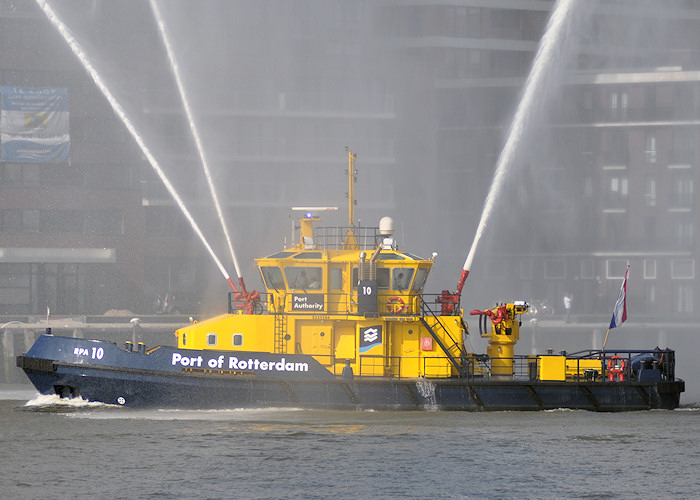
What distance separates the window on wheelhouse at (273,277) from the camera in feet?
88.5

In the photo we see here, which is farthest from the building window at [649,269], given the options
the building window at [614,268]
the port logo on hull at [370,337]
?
the port logo on hull at [370,337]

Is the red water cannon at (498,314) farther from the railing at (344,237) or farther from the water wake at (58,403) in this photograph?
the water wake at (58,403)

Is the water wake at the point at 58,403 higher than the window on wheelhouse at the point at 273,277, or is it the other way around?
the window on wheelhouse at the point at 273,277

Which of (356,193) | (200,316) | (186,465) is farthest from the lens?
(356,193)

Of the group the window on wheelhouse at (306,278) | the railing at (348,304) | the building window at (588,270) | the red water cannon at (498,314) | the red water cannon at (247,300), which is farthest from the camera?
the building window at (588,270)

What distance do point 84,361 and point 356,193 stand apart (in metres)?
39.0

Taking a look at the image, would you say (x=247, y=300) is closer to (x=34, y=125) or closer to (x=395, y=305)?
(x=395, y=305)

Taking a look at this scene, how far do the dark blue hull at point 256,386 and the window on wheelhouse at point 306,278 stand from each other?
174 centimetres

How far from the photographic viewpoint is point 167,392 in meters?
26.7

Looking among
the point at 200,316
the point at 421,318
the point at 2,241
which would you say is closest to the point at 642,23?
the point at 200,316

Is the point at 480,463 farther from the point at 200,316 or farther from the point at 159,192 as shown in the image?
the point at 159,192

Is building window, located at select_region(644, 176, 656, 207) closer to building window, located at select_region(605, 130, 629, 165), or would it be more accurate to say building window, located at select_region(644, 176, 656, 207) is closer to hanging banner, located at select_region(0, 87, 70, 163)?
building window, located at select_region(605, 130, 629, 165)

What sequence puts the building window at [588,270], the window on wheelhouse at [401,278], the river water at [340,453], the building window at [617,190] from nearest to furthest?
1. the river water at [340,453]
2. the window on wheelhouse at [401,278]
3. the building window at [588,270]
4. the building window at [617,190]

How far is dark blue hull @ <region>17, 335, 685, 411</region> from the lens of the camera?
26.4 meters
